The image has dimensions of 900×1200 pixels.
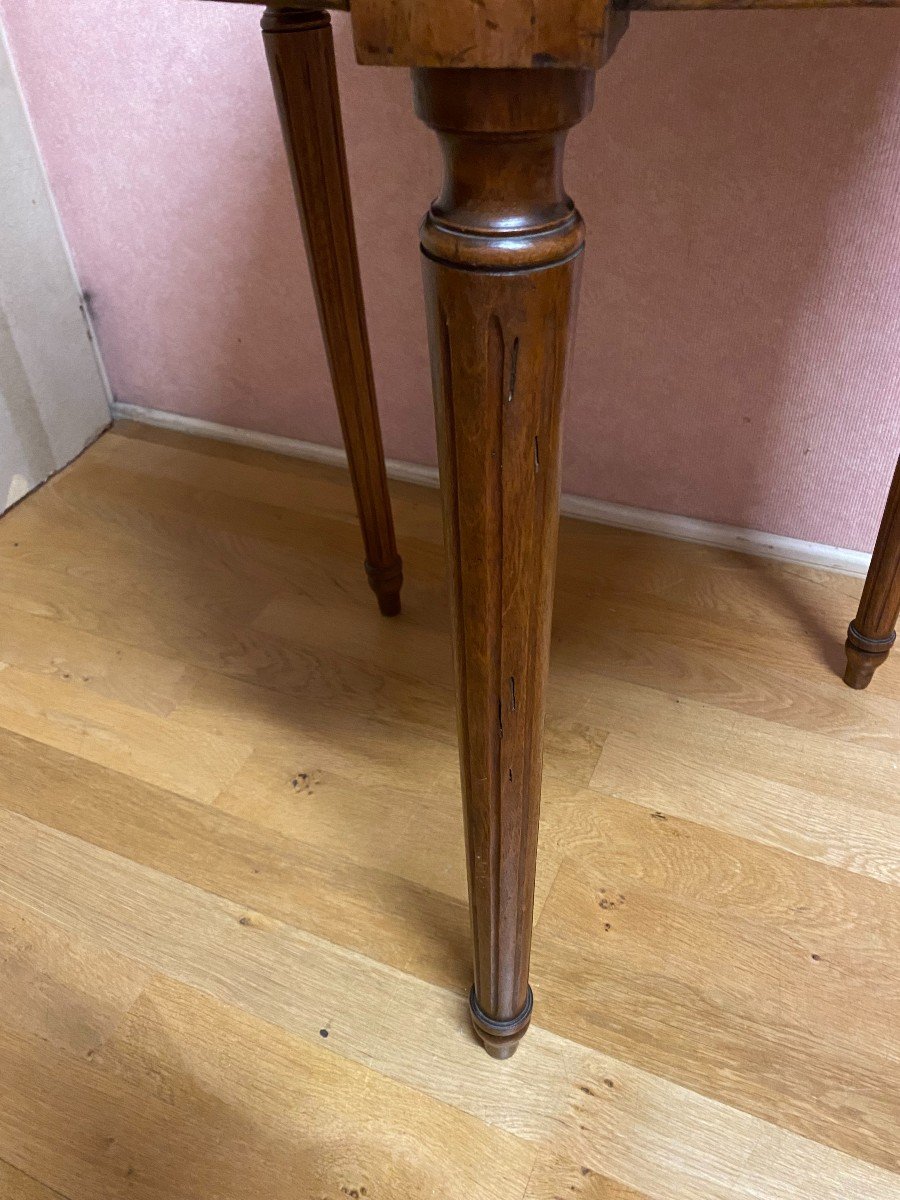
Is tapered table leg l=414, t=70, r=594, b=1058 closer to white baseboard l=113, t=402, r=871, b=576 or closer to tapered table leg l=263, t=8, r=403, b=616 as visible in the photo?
tapered table leg l=263, t=8, r=403, b=616

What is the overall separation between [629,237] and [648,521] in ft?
1.20

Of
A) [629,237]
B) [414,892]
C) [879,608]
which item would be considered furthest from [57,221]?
[879,608]

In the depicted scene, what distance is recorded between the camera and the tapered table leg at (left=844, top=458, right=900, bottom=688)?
2.98 ft

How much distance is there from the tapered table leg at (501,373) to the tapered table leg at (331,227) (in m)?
0.46

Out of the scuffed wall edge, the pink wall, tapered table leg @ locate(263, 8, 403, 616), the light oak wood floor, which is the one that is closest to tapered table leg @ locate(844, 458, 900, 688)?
the light oak wood floor

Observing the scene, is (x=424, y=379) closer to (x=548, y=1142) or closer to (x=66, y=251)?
(x=66, y=251)

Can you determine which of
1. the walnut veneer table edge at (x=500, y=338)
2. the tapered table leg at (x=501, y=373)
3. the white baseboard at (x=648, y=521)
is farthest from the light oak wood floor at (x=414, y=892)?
the tapered table leg at (x=501, y=373)

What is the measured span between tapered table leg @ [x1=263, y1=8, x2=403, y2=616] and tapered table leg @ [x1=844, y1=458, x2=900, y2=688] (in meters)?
0.51

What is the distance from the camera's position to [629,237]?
3.42ft

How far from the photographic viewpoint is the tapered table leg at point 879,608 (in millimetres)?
908

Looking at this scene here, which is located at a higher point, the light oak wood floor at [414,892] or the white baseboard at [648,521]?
the white baseboard at [648,521]

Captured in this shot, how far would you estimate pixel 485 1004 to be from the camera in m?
0.71

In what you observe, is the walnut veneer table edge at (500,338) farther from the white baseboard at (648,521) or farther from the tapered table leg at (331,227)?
the white baseboard at (648,521)

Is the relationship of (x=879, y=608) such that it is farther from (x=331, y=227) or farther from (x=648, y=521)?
(x=331, y=227)
